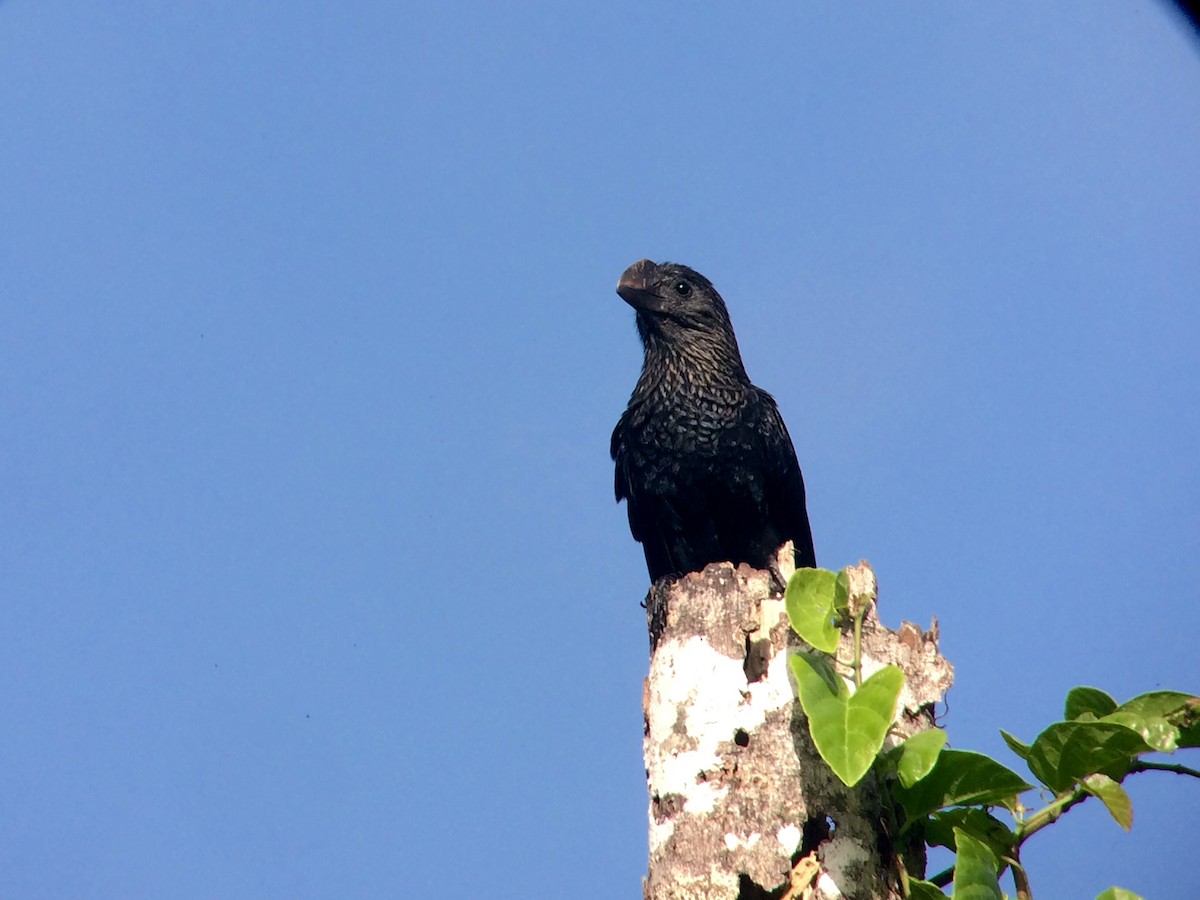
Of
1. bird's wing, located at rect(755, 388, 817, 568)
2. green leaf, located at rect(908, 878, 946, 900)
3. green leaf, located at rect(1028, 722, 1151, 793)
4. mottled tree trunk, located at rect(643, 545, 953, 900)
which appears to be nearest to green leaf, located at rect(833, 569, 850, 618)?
mottled tree trunk, located at rect(643, 545, 953, 900)

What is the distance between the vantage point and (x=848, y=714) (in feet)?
9.45

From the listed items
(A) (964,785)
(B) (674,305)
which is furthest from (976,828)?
(B) (674,305)

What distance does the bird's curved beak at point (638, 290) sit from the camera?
255 inches

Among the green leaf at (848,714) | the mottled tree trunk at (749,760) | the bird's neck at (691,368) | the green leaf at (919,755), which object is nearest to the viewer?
the green leaf at (848,714)

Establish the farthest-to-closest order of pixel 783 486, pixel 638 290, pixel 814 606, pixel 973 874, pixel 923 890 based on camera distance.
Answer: pixel 638 290, pixel 783 486, pixel 814 606, pixel 923 890, pixel 973 874

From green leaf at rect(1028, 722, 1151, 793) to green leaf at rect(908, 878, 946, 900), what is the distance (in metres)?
0.39

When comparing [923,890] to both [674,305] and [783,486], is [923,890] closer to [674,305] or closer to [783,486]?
[783,486]

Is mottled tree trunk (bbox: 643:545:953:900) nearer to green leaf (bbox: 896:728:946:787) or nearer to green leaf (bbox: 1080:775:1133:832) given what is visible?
green leaf (bbox: 896:728:946:787)

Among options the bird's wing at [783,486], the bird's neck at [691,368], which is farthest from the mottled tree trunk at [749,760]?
the bird's neck at [691,368]

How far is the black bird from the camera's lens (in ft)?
19.2

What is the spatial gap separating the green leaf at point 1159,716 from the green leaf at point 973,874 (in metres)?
0.47

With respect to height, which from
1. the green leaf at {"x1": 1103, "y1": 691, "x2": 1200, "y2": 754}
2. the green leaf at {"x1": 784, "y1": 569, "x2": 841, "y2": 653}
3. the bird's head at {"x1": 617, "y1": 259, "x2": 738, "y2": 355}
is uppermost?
the bird's head at {"x1": 617, "y1": 259, "x2": 738, "y2": 355}

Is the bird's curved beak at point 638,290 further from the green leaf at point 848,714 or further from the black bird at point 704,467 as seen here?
the green leaf at point 848,714

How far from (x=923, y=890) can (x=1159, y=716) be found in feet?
2.32
